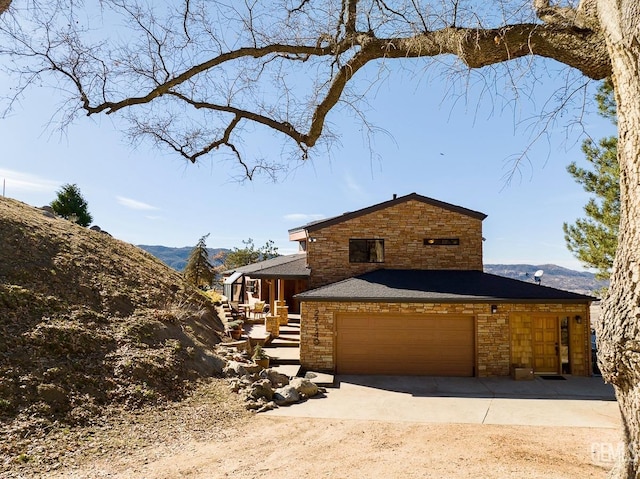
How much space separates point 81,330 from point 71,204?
21864 millimetres

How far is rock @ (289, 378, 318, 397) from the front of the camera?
9.98 m

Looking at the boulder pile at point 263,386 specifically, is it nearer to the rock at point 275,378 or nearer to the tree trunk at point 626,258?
the rock at point 275,378

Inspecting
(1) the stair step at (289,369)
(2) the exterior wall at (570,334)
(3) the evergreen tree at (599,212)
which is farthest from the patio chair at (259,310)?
(3) the evergreen tree at (599,212)

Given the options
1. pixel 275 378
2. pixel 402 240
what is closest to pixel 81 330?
pixel 275 378

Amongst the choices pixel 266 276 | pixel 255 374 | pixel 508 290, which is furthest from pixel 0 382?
pixel 508 290

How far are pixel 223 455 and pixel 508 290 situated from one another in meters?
10.8

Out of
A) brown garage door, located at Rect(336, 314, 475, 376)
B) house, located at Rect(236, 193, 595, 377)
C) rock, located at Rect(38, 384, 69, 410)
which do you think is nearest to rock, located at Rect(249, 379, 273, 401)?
house, located at Rect(236, 193, 595, 377)

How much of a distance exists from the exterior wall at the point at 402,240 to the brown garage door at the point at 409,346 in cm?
352

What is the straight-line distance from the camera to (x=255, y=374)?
10.7m

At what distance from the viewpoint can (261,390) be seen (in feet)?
30.7

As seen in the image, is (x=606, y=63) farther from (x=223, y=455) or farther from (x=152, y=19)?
(x=223, y=455)

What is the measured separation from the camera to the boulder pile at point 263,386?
9.08 meters

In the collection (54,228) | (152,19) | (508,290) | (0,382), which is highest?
(152,19)

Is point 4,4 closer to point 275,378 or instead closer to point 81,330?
point 81,330
